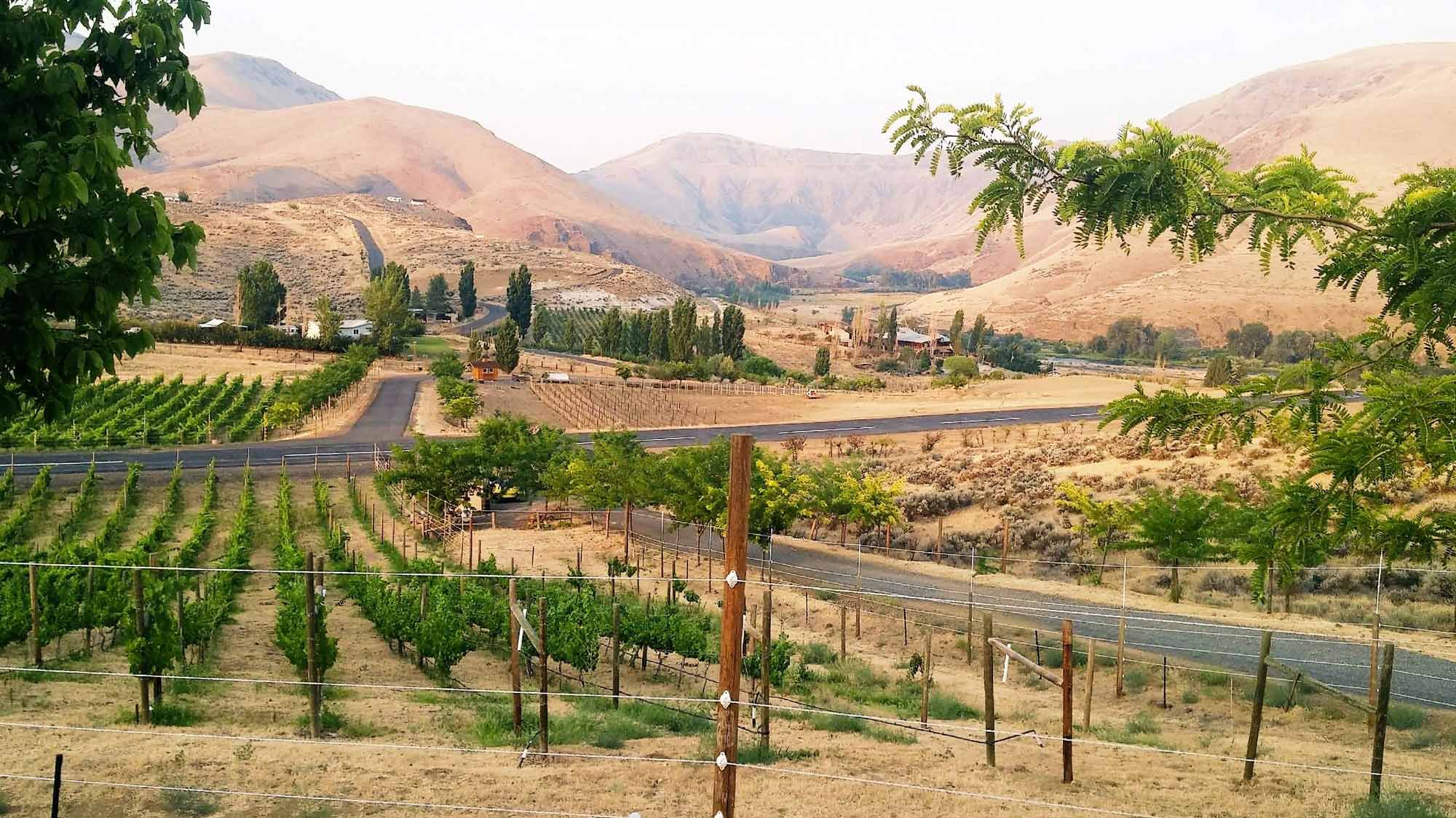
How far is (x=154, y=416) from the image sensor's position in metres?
47.9

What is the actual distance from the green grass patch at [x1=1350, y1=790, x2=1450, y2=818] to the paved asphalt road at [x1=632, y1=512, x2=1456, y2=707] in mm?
2738

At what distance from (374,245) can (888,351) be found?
101m

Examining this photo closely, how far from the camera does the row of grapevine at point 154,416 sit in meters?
42.4

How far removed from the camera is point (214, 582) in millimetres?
17516

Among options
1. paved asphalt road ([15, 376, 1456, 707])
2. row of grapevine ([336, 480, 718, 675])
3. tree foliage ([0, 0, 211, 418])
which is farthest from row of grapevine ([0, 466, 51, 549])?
tree foliage ([0, 0, 211, 418])

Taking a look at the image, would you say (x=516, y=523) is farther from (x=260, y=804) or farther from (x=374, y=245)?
(x=374, y=245)

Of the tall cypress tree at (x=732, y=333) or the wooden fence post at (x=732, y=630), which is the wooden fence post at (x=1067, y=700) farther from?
the tall cypress tree at (x=732, y=333)

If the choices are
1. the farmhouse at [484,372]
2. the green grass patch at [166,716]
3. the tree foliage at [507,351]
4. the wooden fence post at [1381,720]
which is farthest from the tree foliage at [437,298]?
the wooden fence post at [1381,720]

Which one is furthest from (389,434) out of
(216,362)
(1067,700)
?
(1067,700)

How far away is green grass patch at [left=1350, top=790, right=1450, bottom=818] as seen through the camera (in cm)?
873

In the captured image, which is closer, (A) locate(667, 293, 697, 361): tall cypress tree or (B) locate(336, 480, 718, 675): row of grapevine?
(B) locate(336, 480, 718, 675): row of grapevine

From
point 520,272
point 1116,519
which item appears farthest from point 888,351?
point 1116,519

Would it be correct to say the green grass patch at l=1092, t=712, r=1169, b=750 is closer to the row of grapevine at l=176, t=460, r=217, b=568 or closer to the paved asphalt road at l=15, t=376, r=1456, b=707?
the paved asphalt road at l=15, t=376, r=1456, b=707

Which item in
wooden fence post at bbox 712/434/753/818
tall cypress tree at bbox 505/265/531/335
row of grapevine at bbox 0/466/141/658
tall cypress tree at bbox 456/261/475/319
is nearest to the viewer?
wooden fence post at bbox 712/434/753/818
